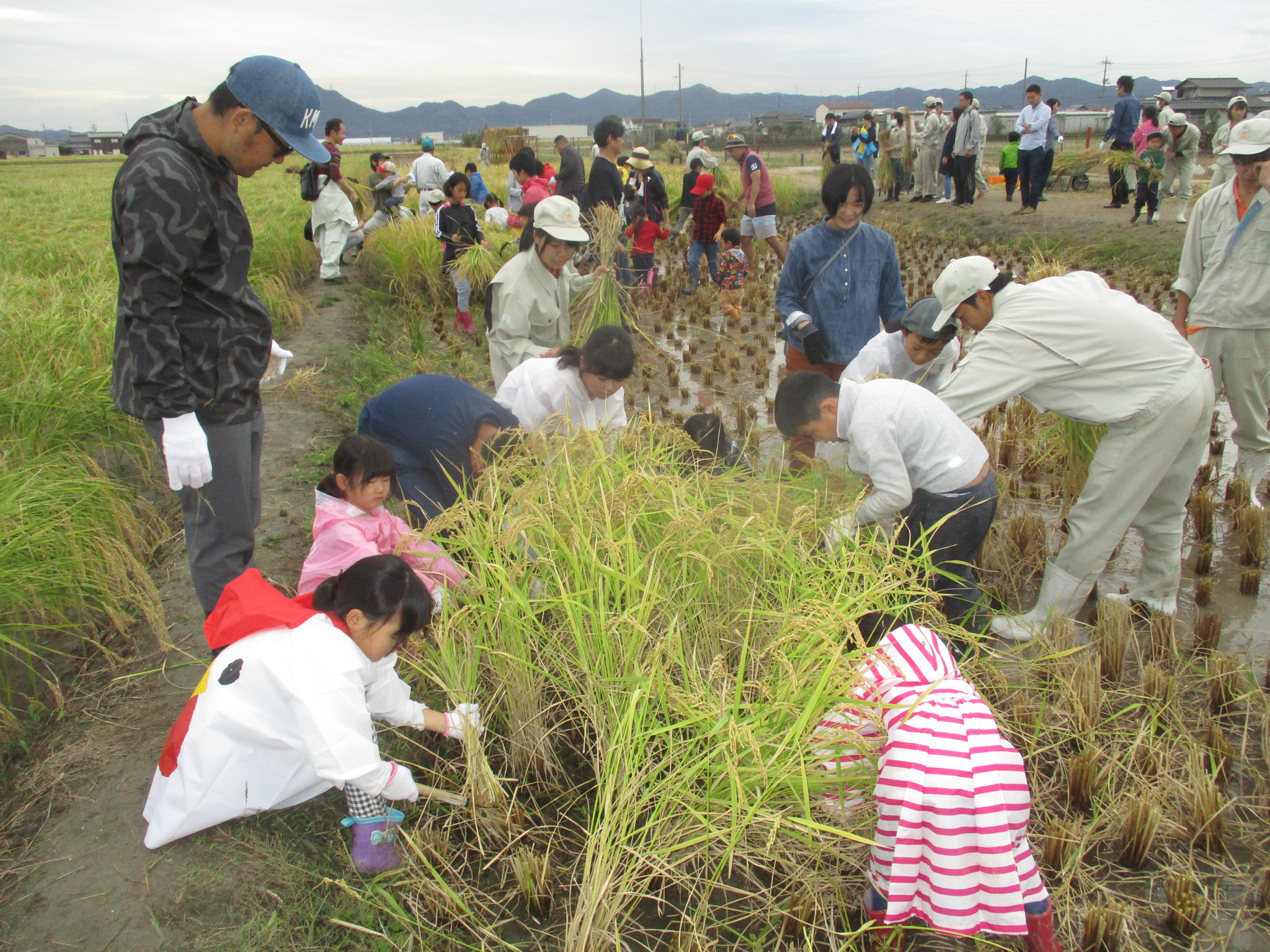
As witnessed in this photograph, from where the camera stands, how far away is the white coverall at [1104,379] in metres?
2.73

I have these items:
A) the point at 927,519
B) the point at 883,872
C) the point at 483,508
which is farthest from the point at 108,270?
the point at 883,872

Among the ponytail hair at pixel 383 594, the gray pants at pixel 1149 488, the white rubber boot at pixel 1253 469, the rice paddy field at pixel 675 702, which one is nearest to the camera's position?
the rice paddy field at pixel 675 702

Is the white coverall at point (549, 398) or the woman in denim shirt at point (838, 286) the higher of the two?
the woman in denim shirt at point (838, 286)

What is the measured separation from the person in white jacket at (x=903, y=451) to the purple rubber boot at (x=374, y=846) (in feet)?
5.03

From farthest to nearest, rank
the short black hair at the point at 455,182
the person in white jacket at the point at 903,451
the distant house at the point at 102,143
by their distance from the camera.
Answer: the distant house at the point at 102,143 < the short black hair at the point at 455,182 < the person in white jacket at the point at 903,451

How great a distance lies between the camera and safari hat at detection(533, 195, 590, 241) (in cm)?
381

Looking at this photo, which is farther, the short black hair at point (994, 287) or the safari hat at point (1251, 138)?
the safari hat at point (1251, 138)

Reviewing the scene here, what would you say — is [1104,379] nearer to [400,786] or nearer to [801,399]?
[801,399]

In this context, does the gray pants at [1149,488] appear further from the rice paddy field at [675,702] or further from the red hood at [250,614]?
the red hood at [250,614]

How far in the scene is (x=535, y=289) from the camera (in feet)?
13.2

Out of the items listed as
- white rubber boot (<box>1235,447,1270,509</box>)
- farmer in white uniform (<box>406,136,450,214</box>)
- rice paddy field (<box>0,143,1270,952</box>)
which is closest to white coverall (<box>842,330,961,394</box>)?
rice paddy field (<box>0,143,1270,952</box>)

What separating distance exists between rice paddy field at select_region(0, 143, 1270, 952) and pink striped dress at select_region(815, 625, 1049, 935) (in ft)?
0.43

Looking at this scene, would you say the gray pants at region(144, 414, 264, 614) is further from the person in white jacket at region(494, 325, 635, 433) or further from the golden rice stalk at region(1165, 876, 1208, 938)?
the golden rice stalk at region(1165, 876, 1208, 938)

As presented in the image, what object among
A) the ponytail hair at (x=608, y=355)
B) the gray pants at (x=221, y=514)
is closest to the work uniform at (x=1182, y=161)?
the ponytail hair at (x=608, y=355)
